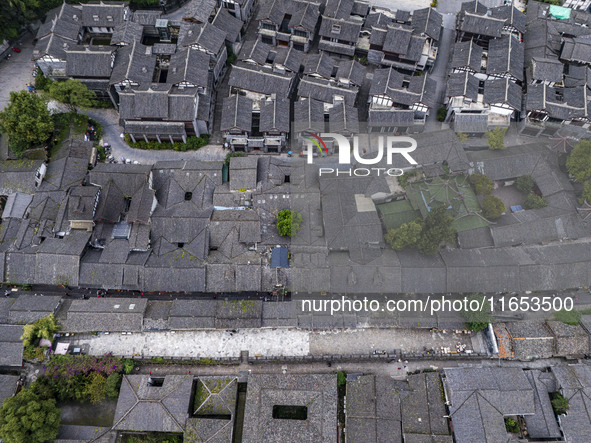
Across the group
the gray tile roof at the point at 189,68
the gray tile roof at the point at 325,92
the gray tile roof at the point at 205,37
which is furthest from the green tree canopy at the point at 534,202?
the gray tile roof at the point at 205,37

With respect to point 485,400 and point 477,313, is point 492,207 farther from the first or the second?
point 485,400

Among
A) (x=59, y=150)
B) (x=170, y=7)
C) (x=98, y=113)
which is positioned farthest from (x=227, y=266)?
(x=170, y=7)

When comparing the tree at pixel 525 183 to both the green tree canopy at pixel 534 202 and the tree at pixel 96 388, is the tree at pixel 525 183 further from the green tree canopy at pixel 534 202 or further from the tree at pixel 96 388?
the tree at pixel 96 388

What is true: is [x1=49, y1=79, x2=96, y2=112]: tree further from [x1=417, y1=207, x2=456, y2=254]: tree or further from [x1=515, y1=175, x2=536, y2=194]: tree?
[x1=515, y1=175, x2=536, y2=194]: tree

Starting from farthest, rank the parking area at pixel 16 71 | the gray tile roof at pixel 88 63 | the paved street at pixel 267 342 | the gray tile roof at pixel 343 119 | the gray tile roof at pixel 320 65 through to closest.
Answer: the parking area at pixel 16 71
the gray tile roof at pixel 320 65
the gray tile roof at pixel 88 63
the gray tile roof at pixel 343 119
the paved street at pixel 267 342

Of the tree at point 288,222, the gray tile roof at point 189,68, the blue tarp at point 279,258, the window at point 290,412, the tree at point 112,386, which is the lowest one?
the window at point 290,412

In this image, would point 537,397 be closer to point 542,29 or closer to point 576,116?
point 576,116
